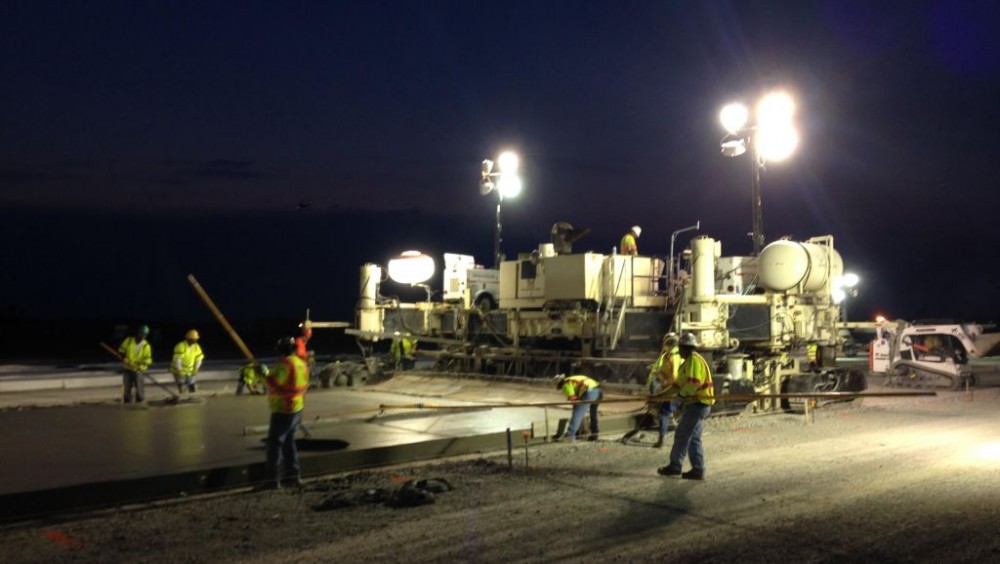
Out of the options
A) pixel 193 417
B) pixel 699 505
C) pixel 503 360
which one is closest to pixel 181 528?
pixel 699 505

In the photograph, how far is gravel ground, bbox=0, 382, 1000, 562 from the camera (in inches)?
276

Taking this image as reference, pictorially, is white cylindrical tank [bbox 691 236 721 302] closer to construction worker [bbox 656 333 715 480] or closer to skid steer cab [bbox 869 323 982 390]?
construction worker [bbox 656 333 715 480]

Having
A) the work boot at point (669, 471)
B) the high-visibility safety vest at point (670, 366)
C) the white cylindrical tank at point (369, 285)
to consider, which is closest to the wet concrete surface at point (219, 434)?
the high-visibility safety vest at point (670, 366)

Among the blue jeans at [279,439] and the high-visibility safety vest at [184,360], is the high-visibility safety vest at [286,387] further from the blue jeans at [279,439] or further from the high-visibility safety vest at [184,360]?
the high-visibility safety vest at [184,360]

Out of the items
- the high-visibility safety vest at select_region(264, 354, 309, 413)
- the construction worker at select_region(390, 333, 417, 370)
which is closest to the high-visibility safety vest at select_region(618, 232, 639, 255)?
the construction worker at select_region(390, 333, 417, 370)

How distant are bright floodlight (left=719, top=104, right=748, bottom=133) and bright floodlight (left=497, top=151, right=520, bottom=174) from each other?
5368mm

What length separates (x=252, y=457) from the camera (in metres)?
10.9

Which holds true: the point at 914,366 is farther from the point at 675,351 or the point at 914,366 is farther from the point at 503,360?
the point at 675,351

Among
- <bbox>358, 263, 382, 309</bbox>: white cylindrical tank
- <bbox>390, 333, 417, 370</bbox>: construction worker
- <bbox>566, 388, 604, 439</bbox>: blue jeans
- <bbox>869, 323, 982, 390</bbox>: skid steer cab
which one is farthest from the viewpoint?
<bbox>390, 333, 417, 370</bbox>: construction worker

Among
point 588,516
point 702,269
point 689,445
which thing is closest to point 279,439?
point 588,516

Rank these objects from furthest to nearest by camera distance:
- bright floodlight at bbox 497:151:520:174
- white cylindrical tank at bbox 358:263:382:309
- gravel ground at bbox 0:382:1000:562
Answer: white cylindrical tank at bbox 358:263:382:309
bright floodlight at bbox 497:151:520:174
gravel ground at bbox 0:382:1000:562

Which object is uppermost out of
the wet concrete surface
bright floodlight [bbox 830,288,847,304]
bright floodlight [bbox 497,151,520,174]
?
bright floodlight [bbox 497,151,520,174]

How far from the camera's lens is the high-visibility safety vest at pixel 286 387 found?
9.48 metres

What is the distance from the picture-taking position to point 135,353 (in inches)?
681
